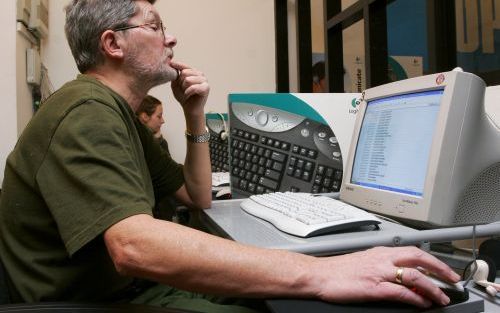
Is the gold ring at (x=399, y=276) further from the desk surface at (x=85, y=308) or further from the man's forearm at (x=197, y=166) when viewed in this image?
the man's forearm at (x=197, y=166)

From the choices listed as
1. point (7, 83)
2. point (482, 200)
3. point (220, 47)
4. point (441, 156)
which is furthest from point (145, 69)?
point (220, 47)

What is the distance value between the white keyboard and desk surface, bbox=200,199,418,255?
1 centimetres

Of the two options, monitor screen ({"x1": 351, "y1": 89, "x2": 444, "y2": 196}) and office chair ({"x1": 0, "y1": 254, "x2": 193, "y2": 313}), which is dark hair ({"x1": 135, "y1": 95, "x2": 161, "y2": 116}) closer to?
monitor screen ({"x1": 351, "y1": 89, "x2": 444, "y2": 196})

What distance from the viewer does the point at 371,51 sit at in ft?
6.75

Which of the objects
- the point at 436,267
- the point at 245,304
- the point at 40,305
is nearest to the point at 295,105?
the point at 245,304

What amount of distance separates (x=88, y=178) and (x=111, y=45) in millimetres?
535

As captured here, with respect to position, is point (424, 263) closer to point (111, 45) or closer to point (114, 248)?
point (114, 248)

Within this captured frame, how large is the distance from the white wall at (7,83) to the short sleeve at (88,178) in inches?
71.7

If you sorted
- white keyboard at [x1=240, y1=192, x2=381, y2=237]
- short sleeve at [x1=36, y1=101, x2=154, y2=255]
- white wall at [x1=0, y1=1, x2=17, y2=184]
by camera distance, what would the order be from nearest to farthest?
short sleeve at [x1=36, y1=101, x2=154, y2=255], white keyboard at [x1=240, y1=192, x2=381, y2=237], white wall at [x1=0, y1=1, x2=17, y2=184]

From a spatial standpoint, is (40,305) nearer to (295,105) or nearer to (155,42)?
(155,42)

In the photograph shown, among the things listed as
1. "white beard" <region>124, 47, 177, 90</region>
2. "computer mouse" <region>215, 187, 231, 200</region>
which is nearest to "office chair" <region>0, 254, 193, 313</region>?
"white beard" <region>124, 47, 177, 90</region>

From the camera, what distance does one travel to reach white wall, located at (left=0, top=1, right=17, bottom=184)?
2.24 metres

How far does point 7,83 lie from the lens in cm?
226

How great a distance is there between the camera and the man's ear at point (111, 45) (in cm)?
105
